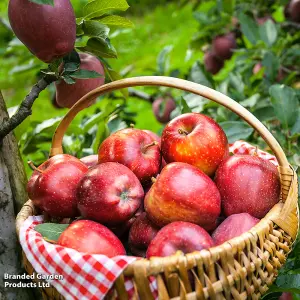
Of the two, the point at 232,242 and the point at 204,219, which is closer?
the point at 232,242

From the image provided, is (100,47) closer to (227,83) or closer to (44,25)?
(44,25)

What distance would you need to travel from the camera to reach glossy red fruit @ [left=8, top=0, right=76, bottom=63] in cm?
97

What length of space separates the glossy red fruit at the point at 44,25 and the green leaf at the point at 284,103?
0.65 metres

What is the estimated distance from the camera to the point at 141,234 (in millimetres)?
1003

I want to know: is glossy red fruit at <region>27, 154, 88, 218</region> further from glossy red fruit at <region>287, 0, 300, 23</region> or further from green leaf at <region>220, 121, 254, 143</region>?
glossy red fruit at <region>287, 0, 300, 23</region>

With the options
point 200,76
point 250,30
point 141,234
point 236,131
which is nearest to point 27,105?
point 141,234

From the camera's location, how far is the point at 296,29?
213 cm

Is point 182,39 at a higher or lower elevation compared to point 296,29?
lower

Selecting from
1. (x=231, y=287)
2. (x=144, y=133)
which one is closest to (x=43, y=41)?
(x=144, y=133)

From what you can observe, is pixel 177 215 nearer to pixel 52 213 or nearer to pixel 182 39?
pixel 52 213

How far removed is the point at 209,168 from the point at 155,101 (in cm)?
99

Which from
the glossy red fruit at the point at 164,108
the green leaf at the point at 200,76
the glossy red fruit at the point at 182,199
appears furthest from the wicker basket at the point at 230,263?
→ the glossy red fruit at the point at 164,108

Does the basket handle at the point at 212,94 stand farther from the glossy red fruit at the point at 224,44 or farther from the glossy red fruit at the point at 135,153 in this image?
the glossy red fruit at the point at 224,44

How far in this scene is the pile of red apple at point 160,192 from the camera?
94cm
